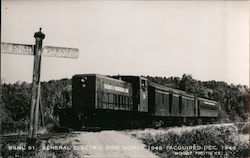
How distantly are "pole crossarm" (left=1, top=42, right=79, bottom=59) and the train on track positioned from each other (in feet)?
1.83

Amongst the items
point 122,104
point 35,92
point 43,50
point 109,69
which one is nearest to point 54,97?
point 35,92

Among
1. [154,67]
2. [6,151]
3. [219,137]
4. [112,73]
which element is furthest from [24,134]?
[219,137]

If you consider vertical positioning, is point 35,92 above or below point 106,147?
above

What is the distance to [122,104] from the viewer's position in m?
7.07

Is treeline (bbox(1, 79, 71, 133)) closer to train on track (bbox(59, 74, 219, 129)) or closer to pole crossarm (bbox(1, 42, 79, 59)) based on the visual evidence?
pole crossarm (bbox(1, 42, 79, 59))

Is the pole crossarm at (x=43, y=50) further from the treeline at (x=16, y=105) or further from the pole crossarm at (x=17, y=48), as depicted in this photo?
the treeline at (x=16, y=105)

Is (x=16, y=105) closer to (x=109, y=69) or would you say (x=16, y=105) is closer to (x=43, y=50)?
(x=43, y=50)

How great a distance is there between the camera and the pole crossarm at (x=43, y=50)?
19.0ft

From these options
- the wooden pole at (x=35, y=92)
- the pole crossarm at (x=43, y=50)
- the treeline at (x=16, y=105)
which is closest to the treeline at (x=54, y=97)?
the treeline at (x=16, y=105)

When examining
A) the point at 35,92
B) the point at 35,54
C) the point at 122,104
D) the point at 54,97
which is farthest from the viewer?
the point at 122,104

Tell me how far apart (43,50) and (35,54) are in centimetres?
14

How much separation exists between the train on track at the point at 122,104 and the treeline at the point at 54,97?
223 mm

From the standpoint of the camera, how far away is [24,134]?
581cm

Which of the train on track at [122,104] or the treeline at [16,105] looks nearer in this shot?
the treeline at [16,105]
